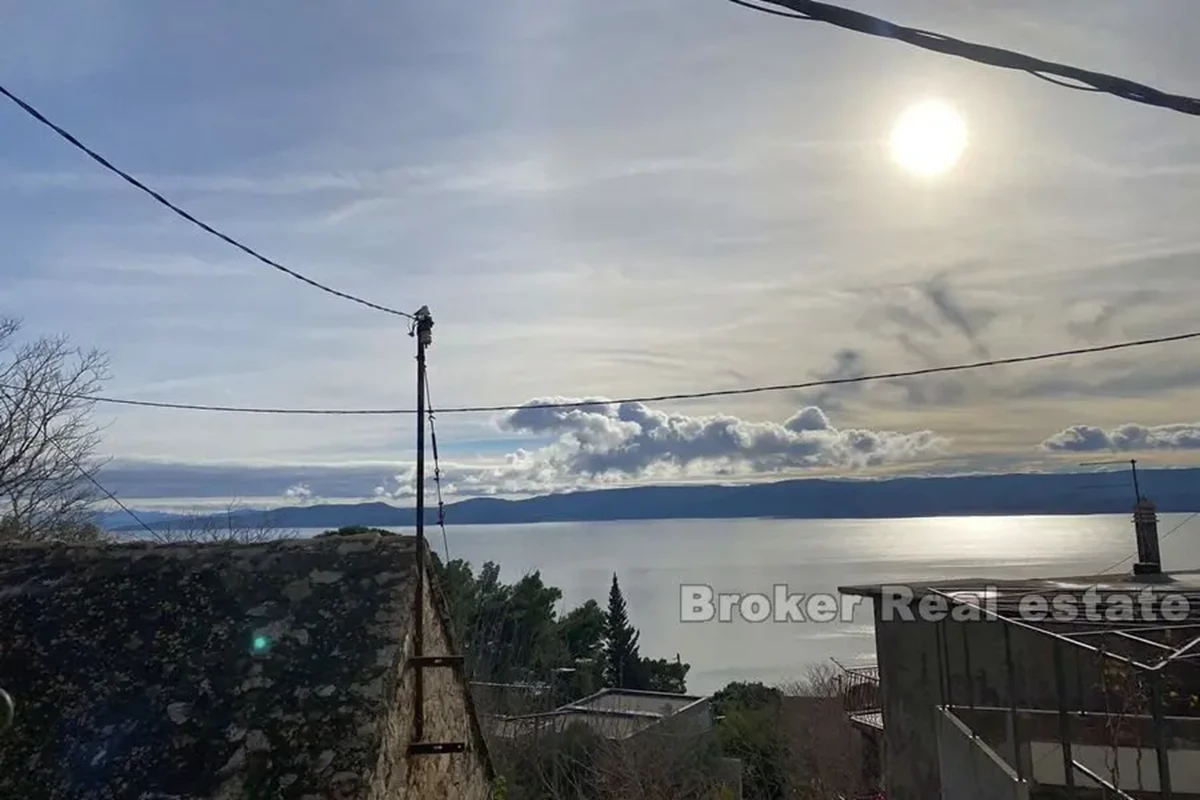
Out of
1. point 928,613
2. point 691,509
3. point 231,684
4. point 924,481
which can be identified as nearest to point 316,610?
point 231,684

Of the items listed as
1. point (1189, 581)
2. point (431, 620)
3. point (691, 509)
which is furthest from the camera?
point (691, 509)

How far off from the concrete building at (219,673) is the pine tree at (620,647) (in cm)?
3555

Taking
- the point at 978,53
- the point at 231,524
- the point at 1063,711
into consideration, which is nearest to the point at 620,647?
the point at 231,524

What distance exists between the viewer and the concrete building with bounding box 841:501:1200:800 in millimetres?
6133

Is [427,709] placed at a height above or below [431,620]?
below

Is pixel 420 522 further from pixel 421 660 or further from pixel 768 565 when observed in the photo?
pixel 768 565

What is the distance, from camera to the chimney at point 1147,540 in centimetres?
1531

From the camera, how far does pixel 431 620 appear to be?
17.0 ft

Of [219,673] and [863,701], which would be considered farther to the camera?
[863,701]

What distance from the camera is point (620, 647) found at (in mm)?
41406

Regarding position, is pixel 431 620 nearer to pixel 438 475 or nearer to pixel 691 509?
pixel 438 475

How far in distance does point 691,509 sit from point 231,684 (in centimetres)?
16232

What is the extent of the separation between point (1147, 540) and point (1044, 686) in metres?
5.73

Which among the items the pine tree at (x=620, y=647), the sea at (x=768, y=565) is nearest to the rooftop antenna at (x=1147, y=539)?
the sea at (x=768, y=565)
